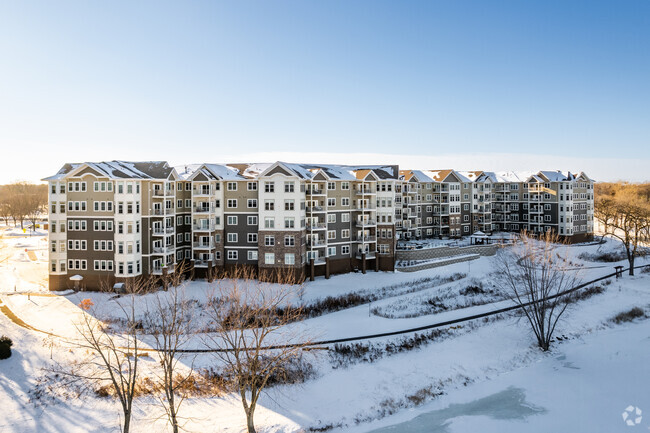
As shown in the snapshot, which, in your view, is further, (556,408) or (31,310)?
(31,310)

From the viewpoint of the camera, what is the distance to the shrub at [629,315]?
3573 centimetres

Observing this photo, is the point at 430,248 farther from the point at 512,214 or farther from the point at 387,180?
the point at 512,214

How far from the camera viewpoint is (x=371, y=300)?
39.5 m

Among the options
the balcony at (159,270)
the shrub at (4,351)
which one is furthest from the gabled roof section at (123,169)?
the shrub at (4,351)

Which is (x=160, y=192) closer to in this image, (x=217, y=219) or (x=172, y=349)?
(x=217, y=219)

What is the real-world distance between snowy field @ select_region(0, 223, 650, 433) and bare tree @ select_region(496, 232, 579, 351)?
1374 mm

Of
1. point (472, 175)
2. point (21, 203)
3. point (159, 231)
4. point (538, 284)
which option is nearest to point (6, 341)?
point (159, 231)

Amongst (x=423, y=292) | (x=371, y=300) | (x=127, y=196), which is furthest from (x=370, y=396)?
(x=127, y=196)

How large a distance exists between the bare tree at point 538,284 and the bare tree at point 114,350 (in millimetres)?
25130

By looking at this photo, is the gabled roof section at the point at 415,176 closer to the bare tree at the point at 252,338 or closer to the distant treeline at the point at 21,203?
the bare tree at the point at 252,338

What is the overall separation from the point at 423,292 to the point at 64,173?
37.6 metres

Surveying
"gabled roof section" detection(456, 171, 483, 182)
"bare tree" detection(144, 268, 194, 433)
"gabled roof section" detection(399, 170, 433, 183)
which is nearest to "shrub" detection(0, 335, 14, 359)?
"bare tree" detection(144, 268, 194, 433)

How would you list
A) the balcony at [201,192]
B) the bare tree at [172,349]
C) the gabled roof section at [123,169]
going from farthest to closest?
the balcony at [201,192] < the gabled roof section at [123,169] < the bare tree at [172,349]

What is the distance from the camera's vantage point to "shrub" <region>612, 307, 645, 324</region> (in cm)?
3573
